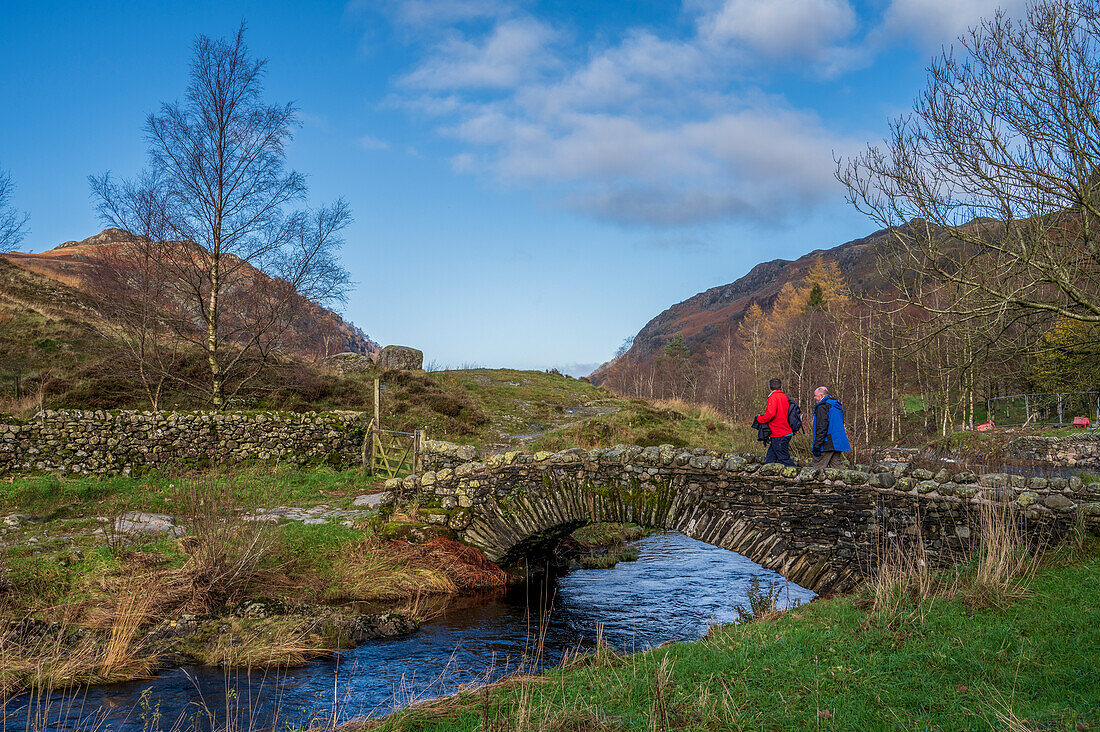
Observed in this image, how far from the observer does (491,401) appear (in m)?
29.1

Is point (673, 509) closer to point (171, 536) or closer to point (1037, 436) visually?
point (171, 536)

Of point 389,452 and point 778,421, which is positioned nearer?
point 778,421

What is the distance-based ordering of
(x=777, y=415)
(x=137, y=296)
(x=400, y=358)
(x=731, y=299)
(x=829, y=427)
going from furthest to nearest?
(x=731, y=299) → (x=400, y=358) → (x=137, y=296) → (x=777, y=415) → (x=829, y=427)

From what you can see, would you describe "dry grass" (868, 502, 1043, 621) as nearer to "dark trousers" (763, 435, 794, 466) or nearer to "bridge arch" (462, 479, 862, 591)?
"bridge arch" (462, 479, 862, 591)

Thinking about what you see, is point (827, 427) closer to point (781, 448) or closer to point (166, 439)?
point (781, 448)

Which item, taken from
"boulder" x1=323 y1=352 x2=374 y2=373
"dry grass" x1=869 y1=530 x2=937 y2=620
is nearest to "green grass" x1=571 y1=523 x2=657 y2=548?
"dry grass" x1=869 y1=530 x2=937 y2=620

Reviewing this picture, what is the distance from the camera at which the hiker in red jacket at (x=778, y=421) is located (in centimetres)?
1012

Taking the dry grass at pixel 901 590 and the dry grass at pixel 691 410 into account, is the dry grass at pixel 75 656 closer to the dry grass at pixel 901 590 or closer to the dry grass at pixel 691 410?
the dry grass at pixel 901 590

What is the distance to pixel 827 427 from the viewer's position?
10016 mm

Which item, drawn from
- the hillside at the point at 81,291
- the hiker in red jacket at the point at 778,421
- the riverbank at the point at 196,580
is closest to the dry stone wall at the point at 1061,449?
the hiker in red jacket at the point at 778,421

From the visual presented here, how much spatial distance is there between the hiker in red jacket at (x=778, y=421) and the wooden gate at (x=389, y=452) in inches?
303

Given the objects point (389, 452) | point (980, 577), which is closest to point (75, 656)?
point (980, 577)

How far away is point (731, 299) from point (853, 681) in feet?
544

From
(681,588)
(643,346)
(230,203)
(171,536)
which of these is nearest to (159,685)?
(171,536)
